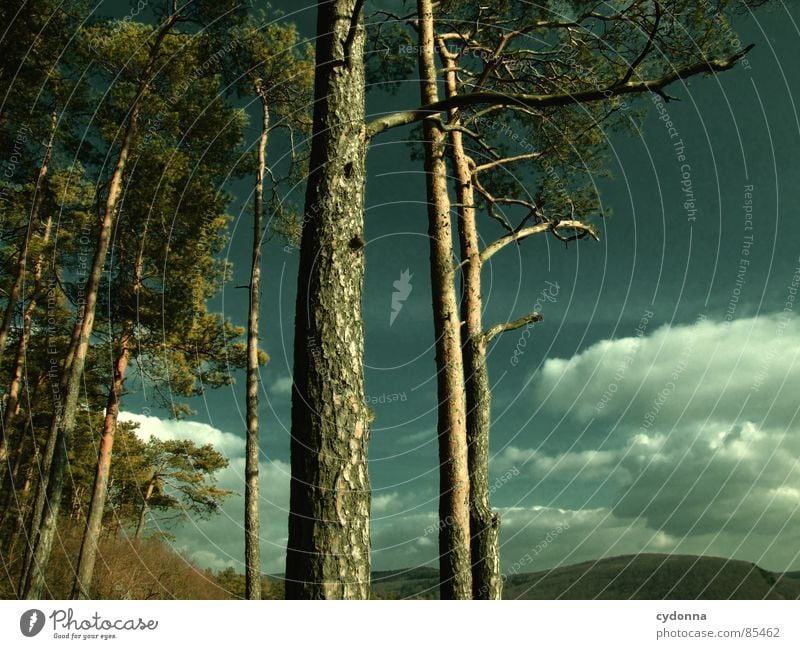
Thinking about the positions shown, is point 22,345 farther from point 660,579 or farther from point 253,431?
point 660,579

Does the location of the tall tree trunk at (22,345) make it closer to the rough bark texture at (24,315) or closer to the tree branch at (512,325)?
the rough bark texture at (24,315)

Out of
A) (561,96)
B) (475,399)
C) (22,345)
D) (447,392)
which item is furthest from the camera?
(22,345)

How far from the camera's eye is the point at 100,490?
547 inches

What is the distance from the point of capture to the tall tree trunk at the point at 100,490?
1315 cm

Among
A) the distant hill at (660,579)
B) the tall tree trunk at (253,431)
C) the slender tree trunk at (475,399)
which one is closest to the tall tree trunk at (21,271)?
the tall tree trunk at (253,431)

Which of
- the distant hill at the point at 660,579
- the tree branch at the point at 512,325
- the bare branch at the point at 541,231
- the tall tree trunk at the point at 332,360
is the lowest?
the distant hill at the point at 660,579

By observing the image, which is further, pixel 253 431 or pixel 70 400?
pixel 253 431

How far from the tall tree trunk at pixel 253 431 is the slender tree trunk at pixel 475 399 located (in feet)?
17.6

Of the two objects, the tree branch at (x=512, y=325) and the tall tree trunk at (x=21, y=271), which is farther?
the tall tree trunk at (x=21, y=271)

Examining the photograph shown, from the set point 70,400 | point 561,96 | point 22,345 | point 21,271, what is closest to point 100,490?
point 70,400

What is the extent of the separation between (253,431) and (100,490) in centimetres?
421
